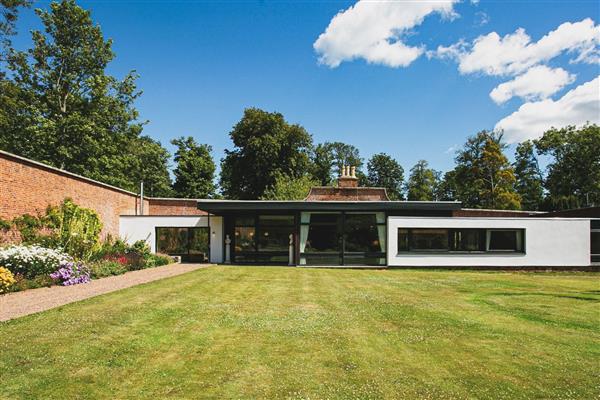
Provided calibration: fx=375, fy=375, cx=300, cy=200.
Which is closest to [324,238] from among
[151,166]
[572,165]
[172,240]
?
[172,240]

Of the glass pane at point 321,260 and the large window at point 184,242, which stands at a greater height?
the large window at point 184,242

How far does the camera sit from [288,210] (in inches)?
820

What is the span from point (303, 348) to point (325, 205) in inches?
560

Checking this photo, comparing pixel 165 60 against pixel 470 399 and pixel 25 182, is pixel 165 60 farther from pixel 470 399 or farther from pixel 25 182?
pixel 470 399

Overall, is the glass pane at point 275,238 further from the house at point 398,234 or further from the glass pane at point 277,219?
the glass pane at point 277,219

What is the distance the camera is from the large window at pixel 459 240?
1997 cm

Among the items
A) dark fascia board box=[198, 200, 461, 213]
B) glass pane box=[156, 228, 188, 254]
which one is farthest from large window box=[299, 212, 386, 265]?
glass pane box=[156, 228, 188, 254]

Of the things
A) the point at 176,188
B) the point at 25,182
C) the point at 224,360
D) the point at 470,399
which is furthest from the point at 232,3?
the point at 176,188

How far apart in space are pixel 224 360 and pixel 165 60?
46.9ft

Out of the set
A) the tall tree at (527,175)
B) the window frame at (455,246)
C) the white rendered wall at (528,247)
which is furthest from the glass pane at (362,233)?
the tall tree at (527,175)

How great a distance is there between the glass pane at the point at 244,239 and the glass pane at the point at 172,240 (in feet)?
10.6

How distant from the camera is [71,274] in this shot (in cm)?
1234

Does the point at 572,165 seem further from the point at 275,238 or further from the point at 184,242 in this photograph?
the point at 184,242

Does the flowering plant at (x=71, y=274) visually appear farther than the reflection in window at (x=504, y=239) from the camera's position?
No
